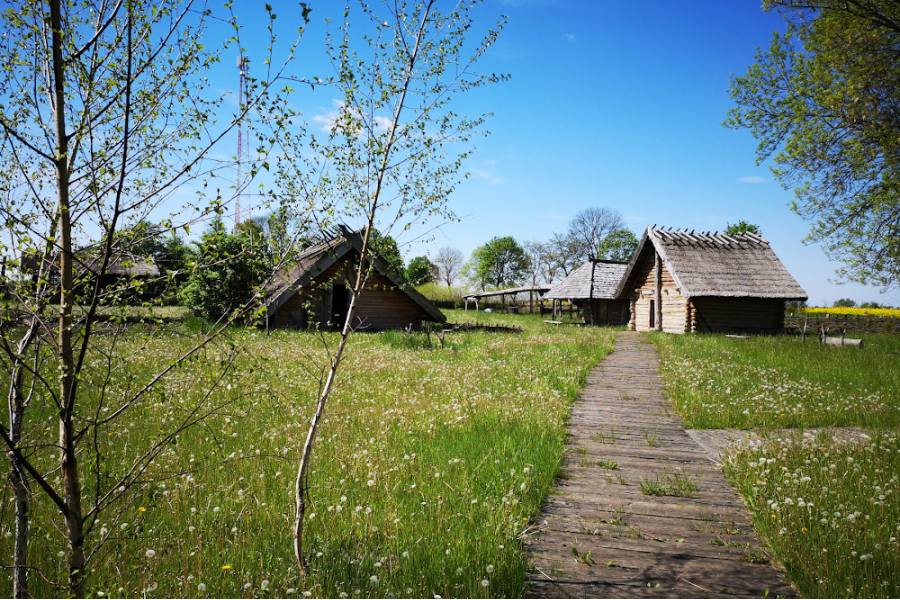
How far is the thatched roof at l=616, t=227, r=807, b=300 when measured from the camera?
2386 centimetres

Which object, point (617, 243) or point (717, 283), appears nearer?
point (717, 283)

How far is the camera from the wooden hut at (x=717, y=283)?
78.8 feet

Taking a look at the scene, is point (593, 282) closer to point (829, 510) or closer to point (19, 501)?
point (829, 510)

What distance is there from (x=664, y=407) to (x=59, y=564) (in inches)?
332

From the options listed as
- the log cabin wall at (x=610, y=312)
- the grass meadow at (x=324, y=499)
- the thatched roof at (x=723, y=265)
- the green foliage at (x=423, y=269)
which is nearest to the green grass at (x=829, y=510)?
the grass meadow at (x=324, y=499)

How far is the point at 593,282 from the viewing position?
36844 millimetres

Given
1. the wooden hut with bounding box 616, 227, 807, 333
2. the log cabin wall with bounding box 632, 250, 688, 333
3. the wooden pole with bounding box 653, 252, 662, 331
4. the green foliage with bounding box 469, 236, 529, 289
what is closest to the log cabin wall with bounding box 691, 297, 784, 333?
the wooden hut with bounding box 616, 227, 807, 333

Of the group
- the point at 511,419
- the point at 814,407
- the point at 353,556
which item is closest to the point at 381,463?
the point at 353,556

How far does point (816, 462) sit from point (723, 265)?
2265cm

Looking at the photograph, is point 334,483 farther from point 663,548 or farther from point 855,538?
point 855,538

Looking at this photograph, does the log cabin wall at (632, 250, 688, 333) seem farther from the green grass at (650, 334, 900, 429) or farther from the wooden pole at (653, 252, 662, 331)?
the green grass at (650, 334, 900, 429)

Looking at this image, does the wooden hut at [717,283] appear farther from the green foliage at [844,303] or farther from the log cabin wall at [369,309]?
the green foliage at [844,303]

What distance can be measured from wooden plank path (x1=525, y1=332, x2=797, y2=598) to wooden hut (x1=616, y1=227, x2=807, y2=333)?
65.1ft

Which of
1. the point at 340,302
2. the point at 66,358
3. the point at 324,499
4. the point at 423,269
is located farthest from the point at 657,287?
the point at 66,358
